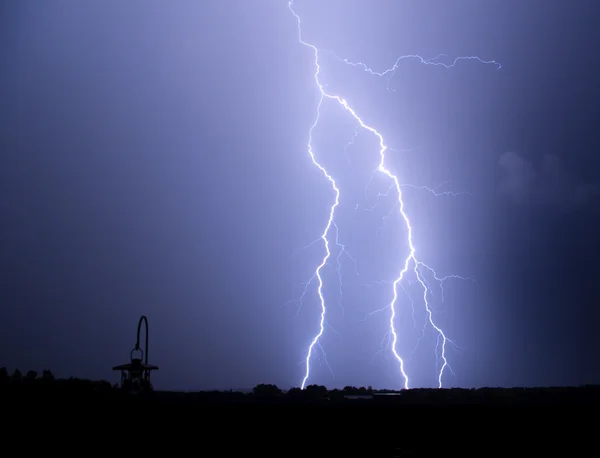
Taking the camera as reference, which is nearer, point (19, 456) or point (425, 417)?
point (19, 456)

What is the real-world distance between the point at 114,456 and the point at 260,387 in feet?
18.2

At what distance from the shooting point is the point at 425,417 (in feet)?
17.5

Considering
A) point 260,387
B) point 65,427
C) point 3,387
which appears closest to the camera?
point 65,427

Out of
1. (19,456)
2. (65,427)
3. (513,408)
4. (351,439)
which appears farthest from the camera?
(513,408)

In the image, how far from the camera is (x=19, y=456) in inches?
169

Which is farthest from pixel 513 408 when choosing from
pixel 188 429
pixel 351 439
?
pixel 188 429

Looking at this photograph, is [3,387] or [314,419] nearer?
[314,419]

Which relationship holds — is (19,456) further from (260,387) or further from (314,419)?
(260,387)

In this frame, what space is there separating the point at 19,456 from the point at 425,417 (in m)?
3.71

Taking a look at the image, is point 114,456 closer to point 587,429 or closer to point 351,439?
point 351,439

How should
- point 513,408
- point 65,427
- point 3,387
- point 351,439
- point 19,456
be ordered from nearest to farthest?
point 19,456 → point 65,427 → point 351,439 → point 513,408 → point 3,387

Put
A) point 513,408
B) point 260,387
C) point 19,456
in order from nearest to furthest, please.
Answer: point 19,456 → point 513,408 → point 260,387

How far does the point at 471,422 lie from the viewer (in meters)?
5.31

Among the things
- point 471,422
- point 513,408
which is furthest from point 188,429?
point 513,408
